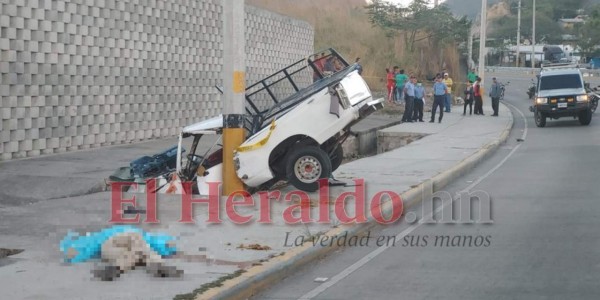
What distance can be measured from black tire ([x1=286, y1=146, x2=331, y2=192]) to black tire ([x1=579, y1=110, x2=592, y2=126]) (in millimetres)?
21000

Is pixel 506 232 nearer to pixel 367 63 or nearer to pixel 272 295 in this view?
pixel 272 295

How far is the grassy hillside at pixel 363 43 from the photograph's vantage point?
158 ft

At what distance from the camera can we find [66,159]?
18.0 metres

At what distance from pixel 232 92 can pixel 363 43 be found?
36063 millimetres

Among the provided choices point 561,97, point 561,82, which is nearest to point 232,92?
point 561,97

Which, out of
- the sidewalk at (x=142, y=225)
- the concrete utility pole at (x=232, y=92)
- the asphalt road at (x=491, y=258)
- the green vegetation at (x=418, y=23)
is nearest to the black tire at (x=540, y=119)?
the sidewalk at (x=142, y=225)

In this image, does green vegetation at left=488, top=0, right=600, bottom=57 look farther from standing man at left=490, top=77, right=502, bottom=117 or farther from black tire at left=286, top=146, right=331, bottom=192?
black tire at left=286, top=146, right=331, bottom=192

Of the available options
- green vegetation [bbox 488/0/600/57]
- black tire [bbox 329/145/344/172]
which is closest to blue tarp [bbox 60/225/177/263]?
black tire [bbox 329/145/344/172]

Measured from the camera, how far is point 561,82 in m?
33.8

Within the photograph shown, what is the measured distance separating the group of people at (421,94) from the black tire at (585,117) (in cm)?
471

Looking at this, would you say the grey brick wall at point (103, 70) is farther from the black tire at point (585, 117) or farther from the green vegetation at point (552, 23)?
the green vegetation at point (552, 23)

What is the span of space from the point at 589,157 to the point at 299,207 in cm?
1094

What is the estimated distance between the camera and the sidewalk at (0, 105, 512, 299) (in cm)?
833

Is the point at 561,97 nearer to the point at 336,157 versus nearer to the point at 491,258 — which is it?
the point at 336,157
